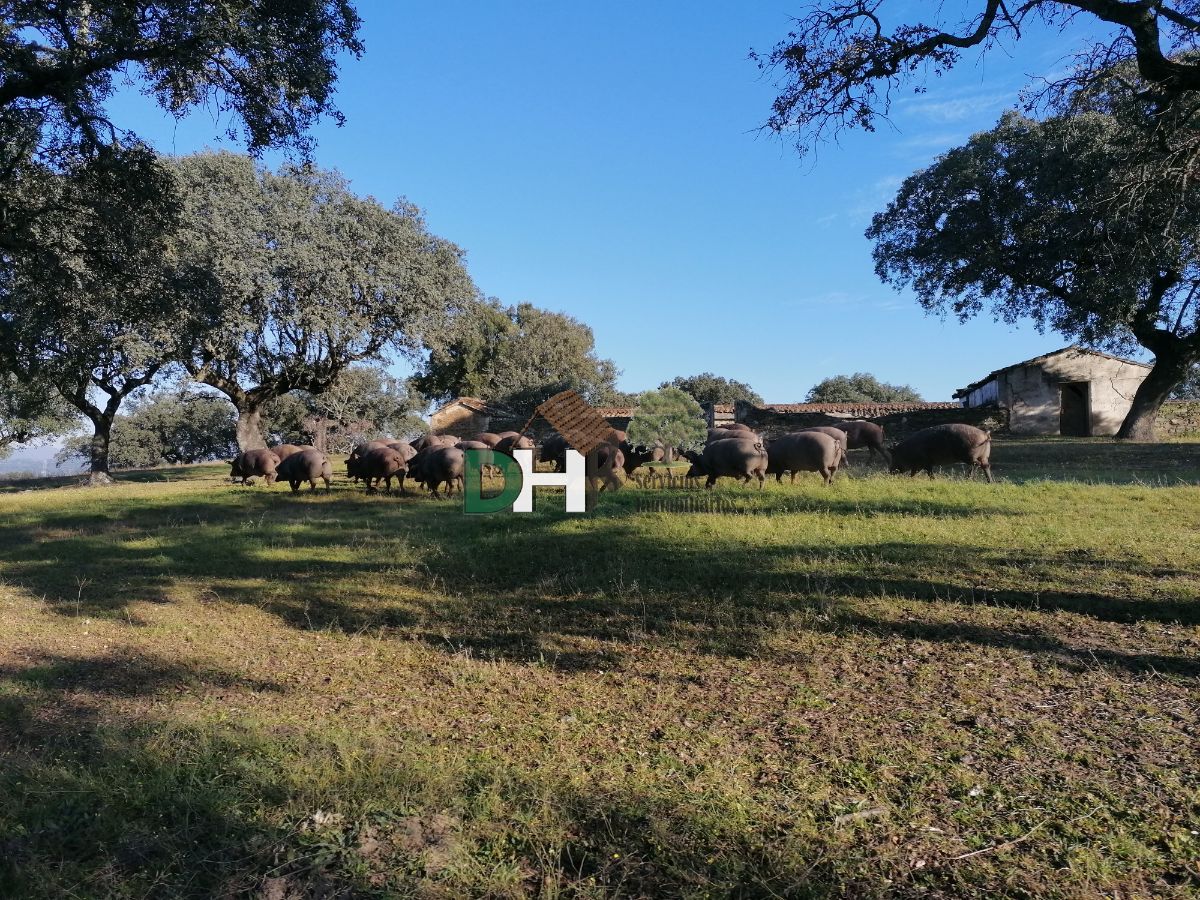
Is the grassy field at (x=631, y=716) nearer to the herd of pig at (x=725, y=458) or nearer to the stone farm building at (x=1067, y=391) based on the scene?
the herd of pig at (x=725, y=458)

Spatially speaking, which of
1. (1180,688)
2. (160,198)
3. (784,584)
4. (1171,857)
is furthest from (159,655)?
(160,198)

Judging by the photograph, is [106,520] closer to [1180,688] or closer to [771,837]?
[771,837]

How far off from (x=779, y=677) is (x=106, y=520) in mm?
14550

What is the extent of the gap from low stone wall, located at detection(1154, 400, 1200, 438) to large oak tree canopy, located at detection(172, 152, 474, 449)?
29.4 meters

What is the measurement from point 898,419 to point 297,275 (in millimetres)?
23101

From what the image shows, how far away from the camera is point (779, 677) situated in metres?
5.15

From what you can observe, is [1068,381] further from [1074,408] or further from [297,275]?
[297,275]

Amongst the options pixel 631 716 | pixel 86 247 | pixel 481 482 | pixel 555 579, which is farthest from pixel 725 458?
pixel 86 247

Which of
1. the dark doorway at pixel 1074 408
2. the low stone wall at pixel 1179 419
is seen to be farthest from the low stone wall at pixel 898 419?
the low stone wall at pixel 1179 419

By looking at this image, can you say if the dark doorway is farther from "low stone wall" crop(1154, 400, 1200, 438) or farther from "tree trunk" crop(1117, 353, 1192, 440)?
"tree trunk" crop(1117, 353, 1192, 440)

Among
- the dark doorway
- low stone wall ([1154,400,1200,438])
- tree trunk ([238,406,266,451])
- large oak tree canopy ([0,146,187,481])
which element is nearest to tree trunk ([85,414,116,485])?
tree trunk ([238,406,266,451])

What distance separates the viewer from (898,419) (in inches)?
1164

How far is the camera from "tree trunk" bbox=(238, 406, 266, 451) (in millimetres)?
29078

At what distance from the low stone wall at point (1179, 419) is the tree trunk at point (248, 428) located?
36.7m
